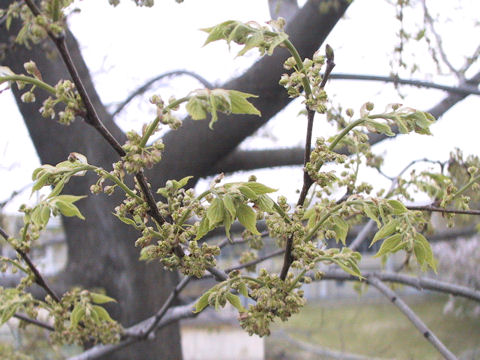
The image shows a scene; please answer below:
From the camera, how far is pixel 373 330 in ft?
17.6

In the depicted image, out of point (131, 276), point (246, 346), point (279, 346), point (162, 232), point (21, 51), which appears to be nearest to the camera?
point (162, 232)

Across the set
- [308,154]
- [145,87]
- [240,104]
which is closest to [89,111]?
[240,104]

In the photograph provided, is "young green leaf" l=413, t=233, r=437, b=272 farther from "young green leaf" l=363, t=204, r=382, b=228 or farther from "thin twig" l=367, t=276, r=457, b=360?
"thin twig" l=367, t=276, r=457, b=360

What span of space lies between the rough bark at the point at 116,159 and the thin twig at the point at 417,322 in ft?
3.13

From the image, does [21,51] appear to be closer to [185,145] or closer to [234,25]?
[185,145]

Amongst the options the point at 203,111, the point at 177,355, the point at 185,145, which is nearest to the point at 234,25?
the point at 203,111

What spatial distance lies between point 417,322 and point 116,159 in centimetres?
138

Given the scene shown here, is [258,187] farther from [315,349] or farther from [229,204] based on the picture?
[315,349]

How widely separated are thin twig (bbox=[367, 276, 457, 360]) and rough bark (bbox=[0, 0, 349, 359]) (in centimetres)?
95

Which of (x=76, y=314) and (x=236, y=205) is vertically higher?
(x=236, y=205)

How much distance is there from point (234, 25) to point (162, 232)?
0.30 metres

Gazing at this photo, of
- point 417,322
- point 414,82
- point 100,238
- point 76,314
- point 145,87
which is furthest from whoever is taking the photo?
point 145,87

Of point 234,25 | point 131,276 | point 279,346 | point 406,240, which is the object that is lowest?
point 279,346

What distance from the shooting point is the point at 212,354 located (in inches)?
168
